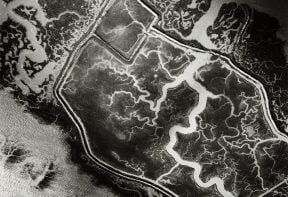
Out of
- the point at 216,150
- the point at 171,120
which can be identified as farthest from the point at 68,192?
the point at 216,150

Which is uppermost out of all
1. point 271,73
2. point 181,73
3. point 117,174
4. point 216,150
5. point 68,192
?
point 271,73

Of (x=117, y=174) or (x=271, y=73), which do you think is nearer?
(x=271, y=73)

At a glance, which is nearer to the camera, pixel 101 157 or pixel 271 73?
pixel 271 73

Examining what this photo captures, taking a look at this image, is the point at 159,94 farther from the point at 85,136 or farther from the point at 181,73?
the point at 85,136

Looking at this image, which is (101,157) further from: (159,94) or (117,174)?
(159,94)

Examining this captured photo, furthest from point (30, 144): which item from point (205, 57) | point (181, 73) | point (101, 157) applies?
point (205, 57)

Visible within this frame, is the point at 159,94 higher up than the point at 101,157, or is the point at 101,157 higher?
the point at 159,94

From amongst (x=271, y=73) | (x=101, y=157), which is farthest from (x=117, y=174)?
(x=271, y=73)

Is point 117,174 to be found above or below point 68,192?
above

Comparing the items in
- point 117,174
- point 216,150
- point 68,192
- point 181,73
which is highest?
point 181,73
